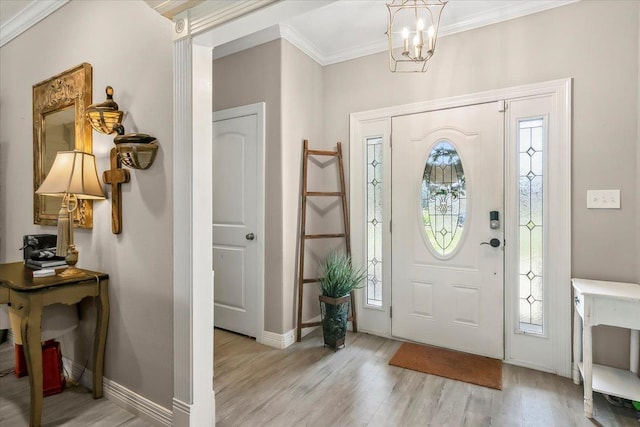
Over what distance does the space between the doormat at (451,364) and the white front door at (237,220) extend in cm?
132

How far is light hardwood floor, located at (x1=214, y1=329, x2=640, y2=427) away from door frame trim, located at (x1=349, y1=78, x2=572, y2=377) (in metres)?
0.37

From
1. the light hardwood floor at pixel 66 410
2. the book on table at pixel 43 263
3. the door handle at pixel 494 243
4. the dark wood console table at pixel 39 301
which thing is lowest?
the light hardwood floor at pixel 66 410

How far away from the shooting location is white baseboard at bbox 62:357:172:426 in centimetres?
179

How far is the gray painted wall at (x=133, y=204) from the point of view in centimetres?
176

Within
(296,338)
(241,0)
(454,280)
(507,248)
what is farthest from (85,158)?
(507,248)

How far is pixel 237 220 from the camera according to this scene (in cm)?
309

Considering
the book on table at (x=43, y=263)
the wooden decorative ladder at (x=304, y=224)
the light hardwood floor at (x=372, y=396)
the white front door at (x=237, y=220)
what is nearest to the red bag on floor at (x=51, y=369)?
the book on table at (x=43, y=263)

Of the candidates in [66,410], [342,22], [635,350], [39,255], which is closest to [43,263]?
[39,255]

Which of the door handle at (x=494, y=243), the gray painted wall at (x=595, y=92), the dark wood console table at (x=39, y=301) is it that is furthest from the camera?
the door handle at (x=494, y=243)

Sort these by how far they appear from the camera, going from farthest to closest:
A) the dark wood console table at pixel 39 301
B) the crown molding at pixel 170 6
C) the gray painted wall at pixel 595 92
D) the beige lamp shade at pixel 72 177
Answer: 1. the gray painted wall at pixel 595 92
2. the beige lamp shade at pixel 72 177
3. the dark wood console table at pixel 39 301
4. the crown molding at pixel 170 6

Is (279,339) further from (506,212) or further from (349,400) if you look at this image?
(506,212)

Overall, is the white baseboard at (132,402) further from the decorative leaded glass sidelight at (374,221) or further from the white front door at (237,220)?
the decorative leaded glass sidelight at (374,221)

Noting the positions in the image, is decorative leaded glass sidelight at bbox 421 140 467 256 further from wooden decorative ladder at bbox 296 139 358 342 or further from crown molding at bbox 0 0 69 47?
crown molding at bbox 0 0 69 47

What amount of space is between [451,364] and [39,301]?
2676mm
